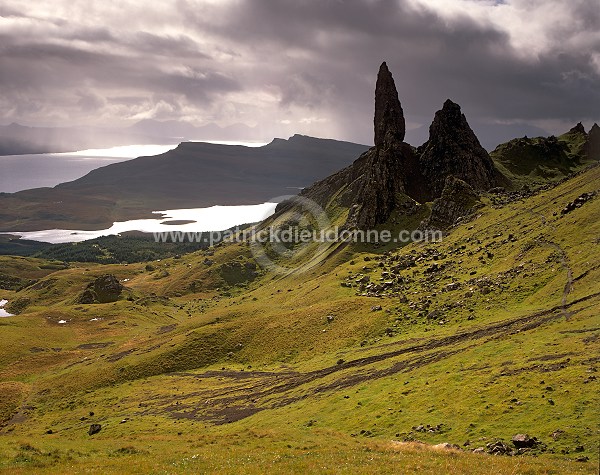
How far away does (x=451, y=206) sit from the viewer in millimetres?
176500

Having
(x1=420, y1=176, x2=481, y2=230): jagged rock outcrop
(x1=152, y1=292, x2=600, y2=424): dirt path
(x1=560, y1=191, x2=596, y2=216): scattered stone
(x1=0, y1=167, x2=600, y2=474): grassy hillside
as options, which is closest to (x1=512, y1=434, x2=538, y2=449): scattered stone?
(x1=0, y1=167, x2=600, y2=474): grassy hillside

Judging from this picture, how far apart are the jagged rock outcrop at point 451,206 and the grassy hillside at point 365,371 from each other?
26.9 ft

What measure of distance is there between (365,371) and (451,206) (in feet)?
375

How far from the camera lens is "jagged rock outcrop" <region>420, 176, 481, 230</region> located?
17275cm

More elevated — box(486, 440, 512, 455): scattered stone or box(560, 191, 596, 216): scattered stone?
box(560, 191, 596, 216): scattered stone

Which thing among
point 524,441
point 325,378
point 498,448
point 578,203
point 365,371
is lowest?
point 325,378

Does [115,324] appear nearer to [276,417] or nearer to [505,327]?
[276,417]

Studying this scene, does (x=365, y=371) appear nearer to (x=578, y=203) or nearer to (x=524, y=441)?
(x=524, y=441)

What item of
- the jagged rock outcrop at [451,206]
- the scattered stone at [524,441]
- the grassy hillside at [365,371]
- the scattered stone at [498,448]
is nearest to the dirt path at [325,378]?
the grassy hillside at [365,371]

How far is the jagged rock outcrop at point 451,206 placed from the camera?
17275 cm

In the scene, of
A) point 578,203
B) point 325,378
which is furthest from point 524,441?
point 578,203

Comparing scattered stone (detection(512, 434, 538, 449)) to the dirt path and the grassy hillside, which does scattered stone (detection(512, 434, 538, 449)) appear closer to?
the grassy hillside

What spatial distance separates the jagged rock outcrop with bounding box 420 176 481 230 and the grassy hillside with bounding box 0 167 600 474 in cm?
821

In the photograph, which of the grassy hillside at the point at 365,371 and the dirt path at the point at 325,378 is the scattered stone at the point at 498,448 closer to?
the grassy hillside at the point at 365,371
